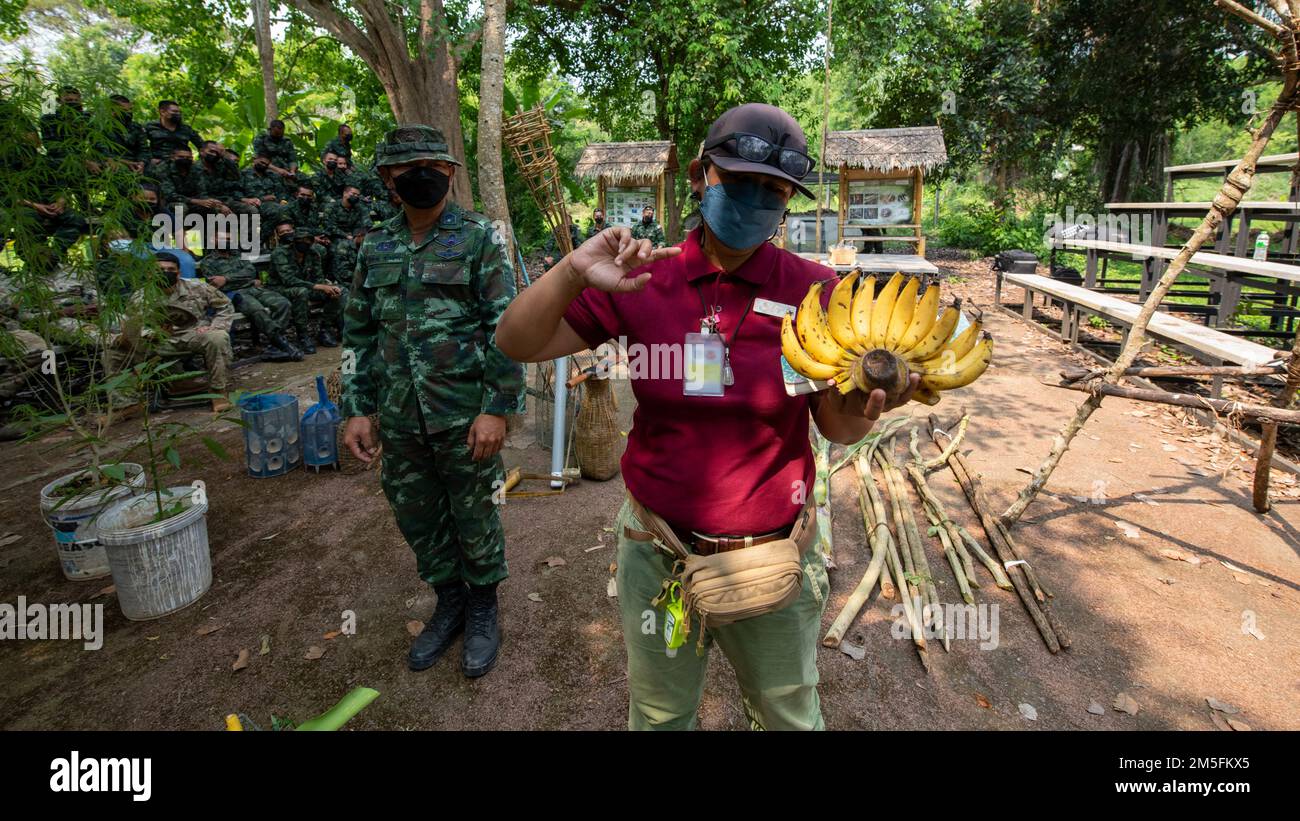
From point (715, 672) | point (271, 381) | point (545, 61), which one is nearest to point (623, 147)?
point (545, 61)

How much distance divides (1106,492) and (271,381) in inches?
353

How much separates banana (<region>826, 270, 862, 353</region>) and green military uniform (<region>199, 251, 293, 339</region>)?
8.95 m

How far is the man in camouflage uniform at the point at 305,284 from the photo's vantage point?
29.3 feet

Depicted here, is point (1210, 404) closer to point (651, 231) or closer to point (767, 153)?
point (767, 153)

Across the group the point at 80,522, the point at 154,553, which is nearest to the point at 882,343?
the point at 154,553

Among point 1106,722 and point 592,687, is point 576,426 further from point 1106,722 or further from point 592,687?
point 1106,722

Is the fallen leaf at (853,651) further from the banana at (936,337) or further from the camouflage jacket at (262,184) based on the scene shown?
the camouflage jacket at (262,184)

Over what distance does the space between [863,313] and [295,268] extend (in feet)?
32.1

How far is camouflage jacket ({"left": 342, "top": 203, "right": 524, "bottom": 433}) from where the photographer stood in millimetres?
2783

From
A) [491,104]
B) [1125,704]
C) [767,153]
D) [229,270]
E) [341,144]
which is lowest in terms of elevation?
[1125,704]

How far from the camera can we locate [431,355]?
2807mm

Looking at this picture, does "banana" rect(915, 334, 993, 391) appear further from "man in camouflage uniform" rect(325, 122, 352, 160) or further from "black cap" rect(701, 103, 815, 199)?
"man in camouflage uniform" rect(325, 122, 352, 160)

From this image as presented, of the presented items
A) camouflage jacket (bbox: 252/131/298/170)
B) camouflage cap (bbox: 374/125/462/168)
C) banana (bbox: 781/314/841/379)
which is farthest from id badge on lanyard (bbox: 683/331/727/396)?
camouflage jacket (bbox: 252/131/298/170)
